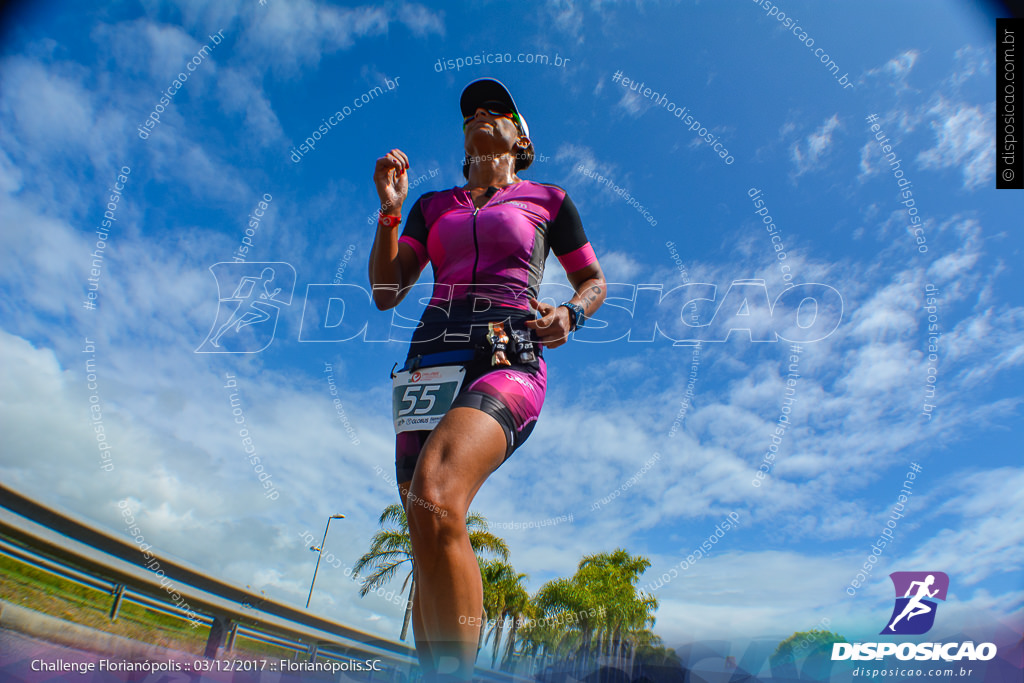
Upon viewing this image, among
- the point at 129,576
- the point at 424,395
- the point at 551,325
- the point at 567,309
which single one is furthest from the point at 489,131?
the point at 129,576

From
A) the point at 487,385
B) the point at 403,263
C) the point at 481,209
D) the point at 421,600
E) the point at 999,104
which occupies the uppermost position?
the point at 999,104

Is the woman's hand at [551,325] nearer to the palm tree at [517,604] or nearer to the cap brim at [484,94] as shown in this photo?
the cap brim at [484,94]

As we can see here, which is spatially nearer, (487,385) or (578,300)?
(487,385)

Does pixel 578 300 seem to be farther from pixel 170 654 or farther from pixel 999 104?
pixel 999 104

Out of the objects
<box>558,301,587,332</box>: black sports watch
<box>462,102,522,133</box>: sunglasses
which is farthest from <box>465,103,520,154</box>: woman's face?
<box>558,301,587,332</box>: black sports watch

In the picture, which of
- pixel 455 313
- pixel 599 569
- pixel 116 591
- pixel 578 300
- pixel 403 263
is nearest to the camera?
pixel 116 591

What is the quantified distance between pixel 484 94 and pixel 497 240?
1161 millimetres

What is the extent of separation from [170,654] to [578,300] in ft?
6.89

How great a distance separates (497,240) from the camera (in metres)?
2.45

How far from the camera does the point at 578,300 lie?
2523mm

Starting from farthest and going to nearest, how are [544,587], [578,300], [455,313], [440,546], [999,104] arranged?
1. [544,587]
2. [999,104]
3. [578,300]
4. [455,313]
5. [440,546]

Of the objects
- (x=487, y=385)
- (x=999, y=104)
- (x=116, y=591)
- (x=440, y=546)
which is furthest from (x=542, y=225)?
(x=999, y=104)

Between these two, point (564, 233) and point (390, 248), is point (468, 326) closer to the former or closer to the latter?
point (390, 248)

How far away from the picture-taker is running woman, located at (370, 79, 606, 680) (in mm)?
1601
